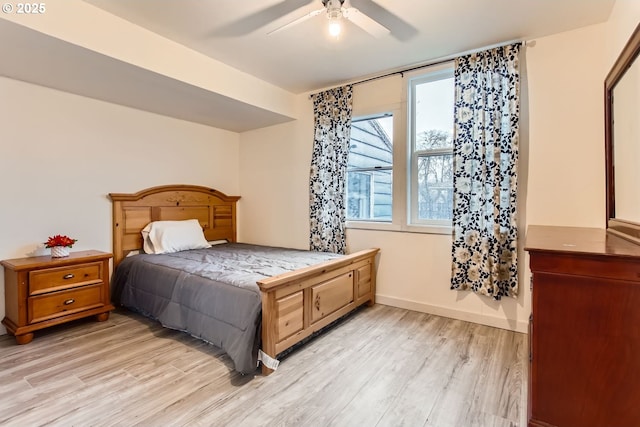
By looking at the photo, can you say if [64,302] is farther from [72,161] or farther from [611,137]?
[611,137]

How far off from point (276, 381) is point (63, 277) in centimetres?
209

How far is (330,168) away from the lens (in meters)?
3.63

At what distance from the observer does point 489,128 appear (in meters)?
2.69

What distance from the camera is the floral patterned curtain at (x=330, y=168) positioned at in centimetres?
355

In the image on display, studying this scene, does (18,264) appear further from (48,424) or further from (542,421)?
(542,421)

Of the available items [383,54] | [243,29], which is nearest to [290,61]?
[243,29]

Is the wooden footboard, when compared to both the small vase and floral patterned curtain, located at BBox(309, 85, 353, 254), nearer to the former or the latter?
floral patterned curtain, located at BBox(309, 85, 353, 254)

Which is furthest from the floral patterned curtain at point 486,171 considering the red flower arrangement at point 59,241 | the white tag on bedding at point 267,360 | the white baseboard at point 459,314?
the red flower arrangement at point 59,241

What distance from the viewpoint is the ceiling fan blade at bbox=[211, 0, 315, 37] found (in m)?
2.17

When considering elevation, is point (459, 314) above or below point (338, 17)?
below

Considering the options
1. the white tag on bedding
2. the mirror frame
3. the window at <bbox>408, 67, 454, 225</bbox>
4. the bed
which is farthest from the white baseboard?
the white tag on bedding

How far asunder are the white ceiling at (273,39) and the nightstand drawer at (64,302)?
1.82 metres

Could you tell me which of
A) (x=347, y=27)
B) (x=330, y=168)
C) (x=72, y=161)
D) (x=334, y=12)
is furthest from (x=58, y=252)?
(x=347, y=27)

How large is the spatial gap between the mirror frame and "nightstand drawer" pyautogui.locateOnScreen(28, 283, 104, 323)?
12.6 ft
